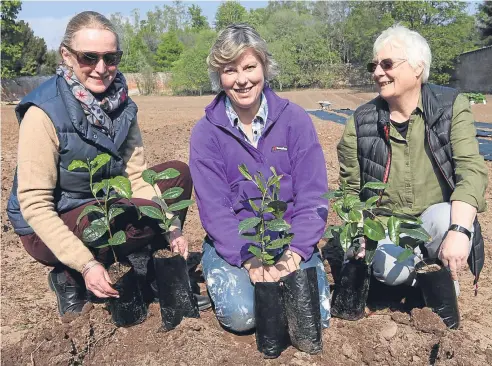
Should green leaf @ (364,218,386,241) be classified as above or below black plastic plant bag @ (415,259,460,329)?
above

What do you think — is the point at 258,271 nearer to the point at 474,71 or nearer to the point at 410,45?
the point at 410,45

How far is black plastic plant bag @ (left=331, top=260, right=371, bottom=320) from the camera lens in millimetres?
2168

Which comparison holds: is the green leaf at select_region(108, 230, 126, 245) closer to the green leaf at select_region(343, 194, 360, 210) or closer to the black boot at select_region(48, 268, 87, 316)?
the black boot at select_region(48, 268, 87, 316)

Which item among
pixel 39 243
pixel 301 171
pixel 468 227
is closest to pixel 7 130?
pixel 39 243

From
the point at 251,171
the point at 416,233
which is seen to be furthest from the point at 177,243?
the point at 416,233

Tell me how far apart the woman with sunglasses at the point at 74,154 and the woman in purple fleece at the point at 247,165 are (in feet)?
0.84

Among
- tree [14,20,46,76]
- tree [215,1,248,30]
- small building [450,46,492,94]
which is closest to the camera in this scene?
small building [450,46,492,94]

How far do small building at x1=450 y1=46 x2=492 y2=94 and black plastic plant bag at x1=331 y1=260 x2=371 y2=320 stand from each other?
22.3 metres

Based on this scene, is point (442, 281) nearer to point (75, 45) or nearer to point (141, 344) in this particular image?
point (141, 344)

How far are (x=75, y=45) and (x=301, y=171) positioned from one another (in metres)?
1.19

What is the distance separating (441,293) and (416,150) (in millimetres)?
688

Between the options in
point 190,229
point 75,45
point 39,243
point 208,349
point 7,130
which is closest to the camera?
point 208,349

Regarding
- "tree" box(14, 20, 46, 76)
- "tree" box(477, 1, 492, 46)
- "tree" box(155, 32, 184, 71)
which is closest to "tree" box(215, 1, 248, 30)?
"tree" box(155, 32, 184, 71)

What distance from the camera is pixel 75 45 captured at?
7.06 ft
